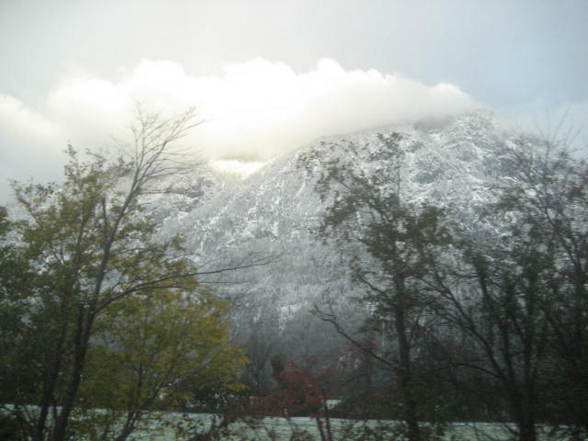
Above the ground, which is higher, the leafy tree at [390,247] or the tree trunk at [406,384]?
the leafy tree at [390,247]

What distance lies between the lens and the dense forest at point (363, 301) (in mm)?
7500

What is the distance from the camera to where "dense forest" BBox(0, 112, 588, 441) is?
7.50 meters

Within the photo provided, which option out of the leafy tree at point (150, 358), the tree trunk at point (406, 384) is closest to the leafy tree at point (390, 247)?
the tree trunk at point (406, 384)

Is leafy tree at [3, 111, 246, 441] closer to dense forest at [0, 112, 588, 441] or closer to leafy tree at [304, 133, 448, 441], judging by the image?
dense forest at [0, 112, 588, 441]

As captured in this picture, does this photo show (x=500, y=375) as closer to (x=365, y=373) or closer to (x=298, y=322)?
(x=365, y=373)

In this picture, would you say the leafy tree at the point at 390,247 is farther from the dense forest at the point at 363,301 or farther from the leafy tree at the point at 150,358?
the leafy tree at the point at 150,358

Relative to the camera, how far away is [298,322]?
73.2 metres

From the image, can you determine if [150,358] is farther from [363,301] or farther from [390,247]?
[390,247]

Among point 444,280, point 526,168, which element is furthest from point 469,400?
point 526,168

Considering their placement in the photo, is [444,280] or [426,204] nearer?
[444,280]

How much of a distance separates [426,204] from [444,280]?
6.69 feet

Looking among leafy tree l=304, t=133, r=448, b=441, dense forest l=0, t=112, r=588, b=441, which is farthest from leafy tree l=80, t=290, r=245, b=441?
leafy tree l=304, t=133, r=448, b=441

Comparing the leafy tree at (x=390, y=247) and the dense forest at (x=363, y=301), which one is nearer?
the dense forest at (x=363, y=301)

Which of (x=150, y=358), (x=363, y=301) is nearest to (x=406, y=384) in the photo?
(x=363, y=301)
